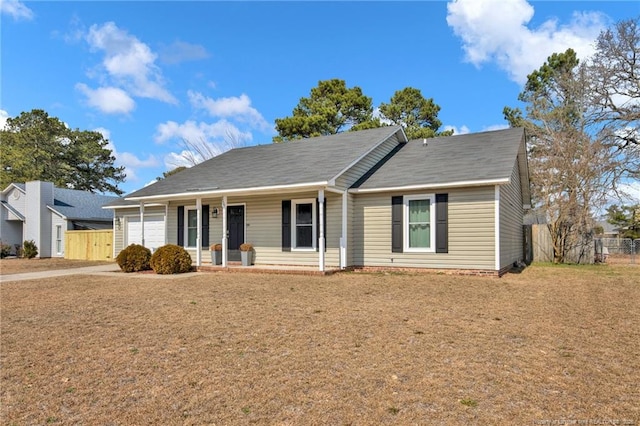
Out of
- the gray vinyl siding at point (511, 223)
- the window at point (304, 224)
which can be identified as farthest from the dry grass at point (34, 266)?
the gray vinyl siding at point (511, 223)

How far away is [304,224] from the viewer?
43.9 feet

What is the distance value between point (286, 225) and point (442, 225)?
5104 millimetres

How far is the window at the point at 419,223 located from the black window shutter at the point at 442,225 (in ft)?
0.52

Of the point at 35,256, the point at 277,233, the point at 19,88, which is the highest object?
the point at 19,88

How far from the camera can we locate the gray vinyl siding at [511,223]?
1209cm

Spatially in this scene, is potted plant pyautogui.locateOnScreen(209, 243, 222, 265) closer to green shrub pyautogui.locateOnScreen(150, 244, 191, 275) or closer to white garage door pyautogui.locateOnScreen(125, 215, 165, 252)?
green shrub pyautogui.locateOnScreen(150, 244, 191, 275)

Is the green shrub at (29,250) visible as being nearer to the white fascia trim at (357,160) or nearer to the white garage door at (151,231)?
the white garage door at (151,231)

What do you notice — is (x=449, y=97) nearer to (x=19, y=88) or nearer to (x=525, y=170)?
(x=525, y=170)

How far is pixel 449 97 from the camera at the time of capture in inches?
1095

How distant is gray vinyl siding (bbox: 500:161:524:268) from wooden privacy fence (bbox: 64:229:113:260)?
61.3 feet

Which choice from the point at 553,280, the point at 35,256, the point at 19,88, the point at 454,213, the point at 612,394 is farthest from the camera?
the point at 35,256

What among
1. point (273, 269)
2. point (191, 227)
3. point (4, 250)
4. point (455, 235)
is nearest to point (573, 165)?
point (455, 235)

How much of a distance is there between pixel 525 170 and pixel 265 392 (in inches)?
616

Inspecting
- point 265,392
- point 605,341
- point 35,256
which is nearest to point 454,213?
point 605,341
